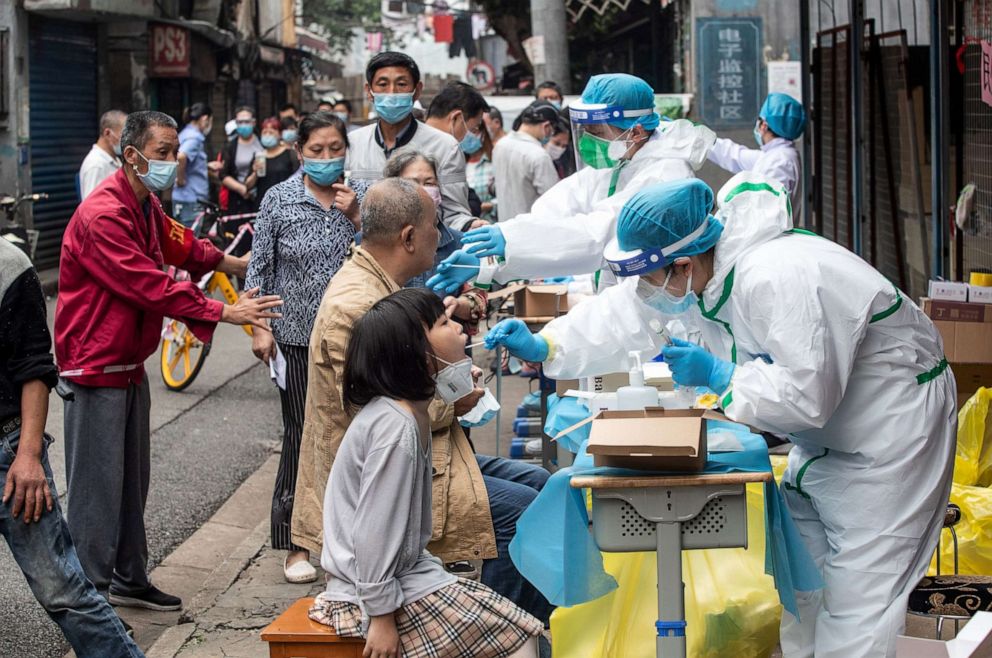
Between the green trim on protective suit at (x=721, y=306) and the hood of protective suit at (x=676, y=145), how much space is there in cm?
200

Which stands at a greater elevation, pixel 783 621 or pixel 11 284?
pixel 11 284

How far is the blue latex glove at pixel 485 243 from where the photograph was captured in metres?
5.24

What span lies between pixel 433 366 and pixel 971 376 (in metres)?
3.52

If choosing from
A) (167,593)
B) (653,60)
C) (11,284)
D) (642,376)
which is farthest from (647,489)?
(653,60)

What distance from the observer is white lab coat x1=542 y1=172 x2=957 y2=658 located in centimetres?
378

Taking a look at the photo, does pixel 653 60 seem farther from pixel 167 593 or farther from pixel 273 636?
pixel 273 636

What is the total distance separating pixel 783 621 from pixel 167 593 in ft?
9.09

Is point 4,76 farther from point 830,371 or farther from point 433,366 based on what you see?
point 830,371

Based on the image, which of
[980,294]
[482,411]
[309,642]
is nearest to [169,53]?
[980,294]

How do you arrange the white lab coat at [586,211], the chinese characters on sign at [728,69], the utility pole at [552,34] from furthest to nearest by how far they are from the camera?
the utility pole at [552,34]
the chinese characters on sign at [728,69]
the white lab coat at [586,211]

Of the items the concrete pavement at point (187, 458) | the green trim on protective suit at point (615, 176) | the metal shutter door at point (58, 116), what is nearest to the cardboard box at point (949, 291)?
the green trim on protective suit at point (615, 176)

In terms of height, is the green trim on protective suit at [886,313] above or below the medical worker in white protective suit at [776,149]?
below

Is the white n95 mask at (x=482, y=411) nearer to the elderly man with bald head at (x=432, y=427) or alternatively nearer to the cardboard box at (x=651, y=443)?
the elderly man with bald head at (x=432, y=427)

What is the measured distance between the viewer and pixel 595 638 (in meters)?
4.59
